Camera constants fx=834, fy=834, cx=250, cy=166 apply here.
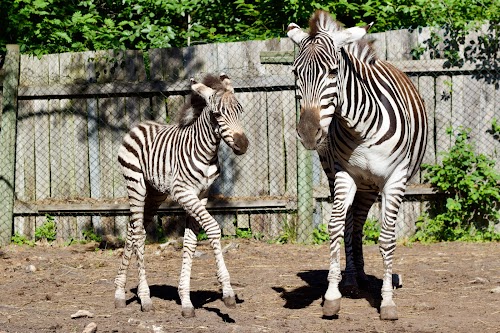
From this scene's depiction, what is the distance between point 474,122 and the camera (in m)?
10.9

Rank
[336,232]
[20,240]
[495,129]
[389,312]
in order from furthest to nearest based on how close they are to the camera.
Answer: [20,240] < [495,129] < [336,232] < [389,312]

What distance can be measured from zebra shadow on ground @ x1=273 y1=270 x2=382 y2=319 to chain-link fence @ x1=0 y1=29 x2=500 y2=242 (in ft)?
8.40

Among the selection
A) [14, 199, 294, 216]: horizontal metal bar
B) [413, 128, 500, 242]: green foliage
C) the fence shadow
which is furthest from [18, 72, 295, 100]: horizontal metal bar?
the fence shadow

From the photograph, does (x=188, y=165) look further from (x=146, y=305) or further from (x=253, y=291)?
(x=253, y=291)

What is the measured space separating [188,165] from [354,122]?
1518mm

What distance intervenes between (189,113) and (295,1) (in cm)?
541

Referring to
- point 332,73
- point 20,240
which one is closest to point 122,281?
point 332,73

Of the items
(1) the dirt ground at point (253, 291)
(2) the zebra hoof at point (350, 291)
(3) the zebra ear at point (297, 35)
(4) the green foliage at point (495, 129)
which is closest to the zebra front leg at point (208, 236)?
(1) the dirt ground at point (253, 291)

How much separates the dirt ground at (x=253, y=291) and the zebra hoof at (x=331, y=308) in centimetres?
8

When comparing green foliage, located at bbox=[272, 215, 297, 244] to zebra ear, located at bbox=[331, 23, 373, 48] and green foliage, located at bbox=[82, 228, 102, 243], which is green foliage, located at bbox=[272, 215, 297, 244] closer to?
green foliage, located at bbox=[82, 228, 102, 243]

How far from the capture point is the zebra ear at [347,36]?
6.39m

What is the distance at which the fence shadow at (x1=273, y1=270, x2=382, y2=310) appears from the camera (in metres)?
7.49

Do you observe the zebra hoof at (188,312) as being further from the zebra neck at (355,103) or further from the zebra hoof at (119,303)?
the zebra neck at (355,103)

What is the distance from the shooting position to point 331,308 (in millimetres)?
6695
